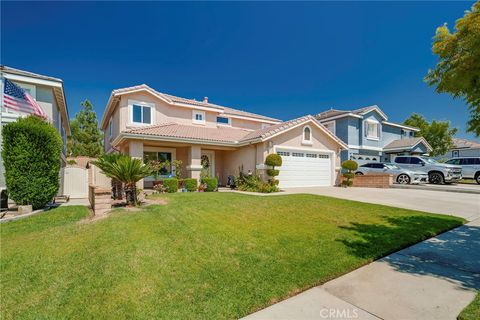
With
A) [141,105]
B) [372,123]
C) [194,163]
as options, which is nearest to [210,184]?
[194,163]

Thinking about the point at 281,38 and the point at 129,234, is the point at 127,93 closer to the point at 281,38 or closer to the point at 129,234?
the point at 281,38

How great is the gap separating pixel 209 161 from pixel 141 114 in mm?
6112

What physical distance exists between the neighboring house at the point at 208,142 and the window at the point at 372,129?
8.83 metres

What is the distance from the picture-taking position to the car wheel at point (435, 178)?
1792 cm

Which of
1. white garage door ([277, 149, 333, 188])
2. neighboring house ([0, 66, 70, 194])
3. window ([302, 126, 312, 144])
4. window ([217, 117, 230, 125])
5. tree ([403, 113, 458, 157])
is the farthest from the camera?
tree ([403, 113, 458, 157])

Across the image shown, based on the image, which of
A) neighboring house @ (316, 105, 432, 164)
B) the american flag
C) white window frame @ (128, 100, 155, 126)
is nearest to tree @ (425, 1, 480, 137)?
the american flag

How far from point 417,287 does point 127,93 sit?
1769 centimetres

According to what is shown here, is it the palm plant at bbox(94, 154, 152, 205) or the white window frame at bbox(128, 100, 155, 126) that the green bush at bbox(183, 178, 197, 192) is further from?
the white window frame at bbox(128, 100, 155, 126)

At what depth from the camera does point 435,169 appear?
59.3 ft

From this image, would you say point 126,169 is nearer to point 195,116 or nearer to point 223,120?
point 195,116

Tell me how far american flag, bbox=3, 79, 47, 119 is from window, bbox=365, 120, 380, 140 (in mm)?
27095

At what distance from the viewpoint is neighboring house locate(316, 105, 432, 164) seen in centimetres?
2398

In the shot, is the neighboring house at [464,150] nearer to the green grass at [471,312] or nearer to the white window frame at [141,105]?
the white window frame at [141,105]

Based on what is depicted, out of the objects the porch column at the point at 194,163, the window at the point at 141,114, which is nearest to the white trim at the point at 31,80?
the window at the point at 141,114
